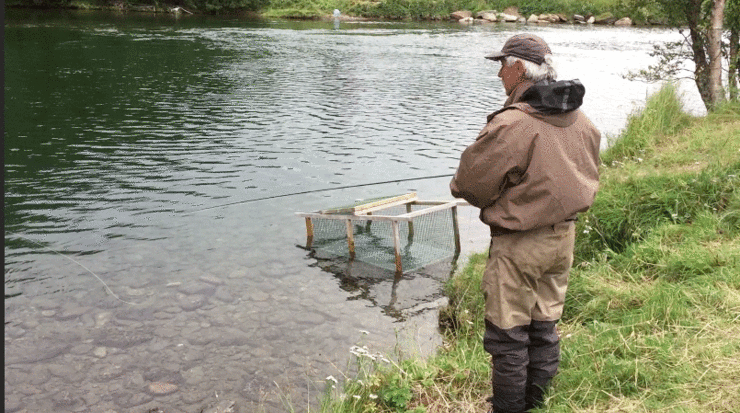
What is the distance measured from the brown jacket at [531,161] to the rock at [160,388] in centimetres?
354

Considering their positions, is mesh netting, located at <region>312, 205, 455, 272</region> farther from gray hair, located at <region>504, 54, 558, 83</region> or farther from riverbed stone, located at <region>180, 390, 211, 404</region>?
gray hair, located at <region>504, 54, 558, 83</region>

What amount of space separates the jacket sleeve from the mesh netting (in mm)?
5109

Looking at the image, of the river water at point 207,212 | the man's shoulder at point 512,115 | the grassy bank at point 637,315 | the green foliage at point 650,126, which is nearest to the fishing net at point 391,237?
the river water at point 207,212

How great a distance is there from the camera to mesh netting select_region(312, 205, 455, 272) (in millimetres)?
9289

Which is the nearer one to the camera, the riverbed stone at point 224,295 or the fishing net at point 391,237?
the riverbed stone at point 224,295

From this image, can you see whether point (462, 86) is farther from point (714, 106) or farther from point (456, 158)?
point (714, 106)

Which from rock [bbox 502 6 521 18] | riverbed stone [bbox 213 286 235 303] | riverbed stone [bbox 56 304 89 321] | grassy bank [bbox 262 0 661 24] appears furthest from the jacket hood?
rock [bbox 502 6 521 18]

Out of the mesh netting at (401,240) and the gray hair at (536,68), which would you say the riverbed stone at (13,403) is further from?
the gray hair at (536,68)

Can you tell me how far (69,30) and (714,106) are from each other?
33.5 metres

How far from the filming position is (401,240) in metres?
9.49

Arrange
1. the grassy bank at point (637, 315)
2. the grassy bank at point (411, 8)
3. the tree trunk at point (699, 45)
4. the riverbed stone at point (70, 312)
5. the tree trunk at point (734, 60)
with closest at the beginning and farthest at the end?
the grassy bank at point (637, 315)
the riverbed stone at point (70, 312)
the tree trunk at point (734, 60)
the tree trunk at point (699, 45)
the grassy bank at point (411, 8)

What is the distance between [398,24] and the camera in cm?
5456

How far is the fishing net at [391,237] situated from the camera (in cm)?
918

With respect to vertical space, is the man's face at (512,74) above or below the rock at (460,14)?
below
